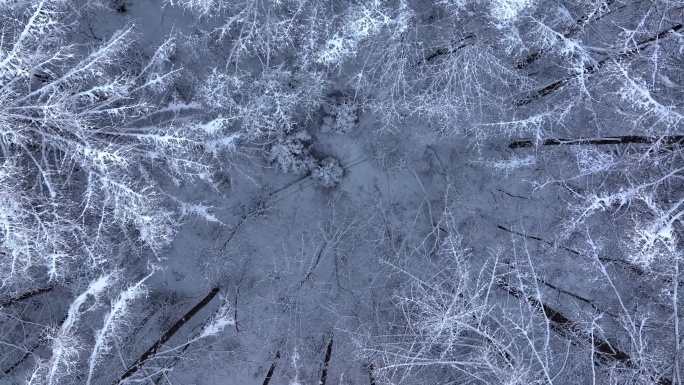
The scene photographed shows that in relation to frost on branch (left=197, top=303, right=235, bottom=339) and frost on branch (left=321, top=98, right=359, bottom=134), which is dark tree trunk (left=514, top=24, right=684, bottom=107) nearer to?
frost on branch (left=321, top=98, right=359, bottom=134)

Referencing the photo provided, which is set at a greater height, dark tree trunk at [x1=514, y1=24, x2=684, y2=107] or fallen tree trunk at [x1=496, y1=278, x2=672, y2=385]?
dark tree trunk at [x1=514, y1=24, x2=684, y2=107]

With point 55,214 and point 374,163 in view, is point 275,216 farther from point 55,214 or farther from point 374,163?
point 55,214

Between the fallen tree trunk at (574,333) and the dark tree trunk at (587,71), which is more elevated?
the dark tree trunk at (587,71)

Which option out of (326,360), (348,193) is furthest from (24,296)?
(348,193)

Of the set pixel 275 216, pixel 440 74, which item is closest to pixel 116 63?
pixel 275 216

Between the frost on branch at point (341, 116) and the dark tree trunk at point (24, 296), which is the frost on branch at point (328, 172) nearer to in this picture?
the frost on branch at point (341, 116)

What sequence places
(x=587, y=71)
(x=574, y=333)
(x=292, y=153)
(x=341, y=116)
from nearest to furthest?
1. (x=587, y=71)
2. (x=574, y=333)
3. (x=341, y=116)
4. (x=292, y=153)

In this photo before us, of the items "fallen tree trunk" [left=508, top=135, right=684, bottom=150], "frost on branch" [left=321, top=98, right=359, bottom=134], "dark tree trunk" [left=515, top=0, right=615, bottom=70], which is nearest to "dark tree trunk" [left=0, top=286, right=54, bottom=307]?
"frost on branch" [left=321, top=98, right=359, bottom=134]

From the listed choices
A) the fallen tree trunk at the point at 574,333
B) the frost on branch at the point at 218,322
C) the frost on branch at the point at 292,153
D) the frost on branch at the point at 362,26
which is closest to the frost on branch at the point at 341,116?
the frost on branch at the point at 292,153

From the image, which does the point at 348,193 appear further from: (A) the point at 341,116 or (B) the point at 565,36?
(B) the point at 565,36
